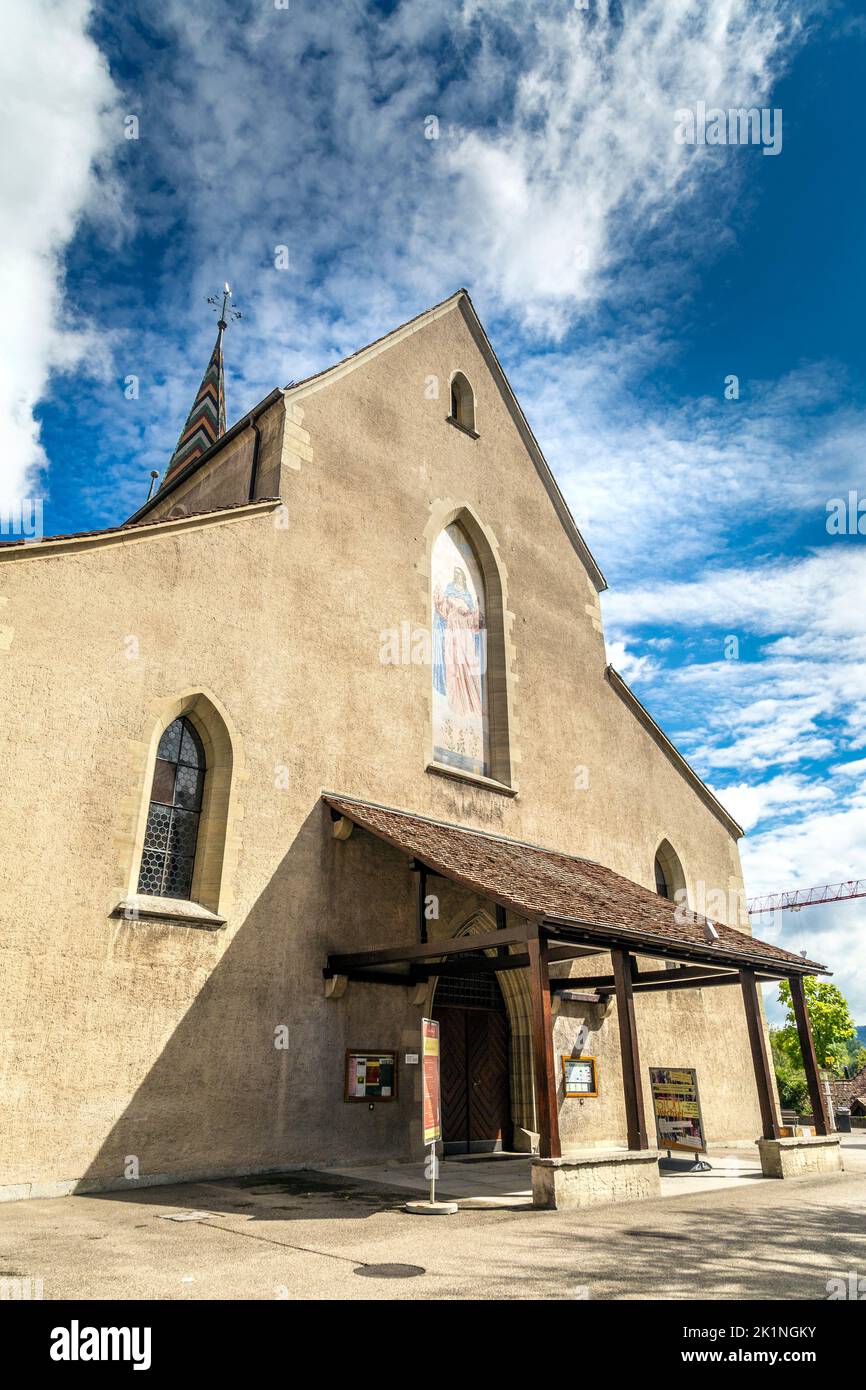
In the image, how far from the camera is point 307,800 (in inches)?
526

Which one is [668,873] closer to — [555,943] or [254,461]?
[555,943]

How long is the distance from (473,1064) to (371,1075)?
122 inches

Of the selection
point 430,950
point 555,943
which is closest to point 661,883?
point 555,943

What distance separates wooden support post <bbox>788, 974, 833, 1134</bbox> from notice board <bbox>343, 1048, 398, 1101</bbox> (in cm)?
633

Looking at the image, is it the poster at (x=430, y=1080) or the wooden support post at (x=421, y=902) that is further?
the wooden support post at (x=421, y=902)

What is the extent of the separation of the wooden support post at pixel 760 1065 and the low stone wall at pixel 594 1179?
299 centimetres

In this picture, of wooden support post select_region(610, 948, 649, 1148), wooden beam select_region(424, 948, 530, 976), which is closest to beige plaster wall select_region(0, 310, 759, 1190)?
wooden beam select_region(424, 948, 530, 976)

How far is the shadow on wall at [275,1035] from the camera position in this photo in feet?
34.9

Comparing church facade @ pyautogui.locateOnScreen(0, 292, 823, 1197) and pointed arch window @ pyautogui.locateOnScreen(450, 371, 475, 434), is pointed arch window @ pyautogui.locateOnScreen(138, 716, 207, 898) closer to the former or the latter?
church facade @ pyautogui.locateOnScreen(0, 292, 823, 1197)

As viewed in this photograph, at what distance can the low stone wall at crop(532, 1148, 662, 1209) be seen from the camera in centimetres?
973

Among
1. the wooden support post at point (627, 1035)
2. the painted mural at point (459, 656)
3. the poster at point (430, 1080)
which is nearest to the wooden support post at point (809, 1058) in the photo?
the wooden support post at point (627, 1035)

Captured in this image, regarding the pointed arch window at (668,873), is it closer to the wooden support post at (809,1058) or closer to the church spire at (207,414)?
the wooden support post at (809,1058)
